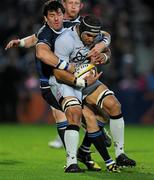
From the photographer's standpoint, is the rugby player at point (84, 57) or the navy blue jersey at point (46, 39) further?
the navy blue jersey at point (46, 39)

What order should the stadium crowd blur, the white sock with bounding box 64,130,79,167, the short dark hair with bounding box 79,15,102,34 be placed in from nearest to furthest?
1. the white sock with bounding box 64,130,79,167
2. the short dark hair with bounding box 79,15,102,34
3. the stadium crowd blur

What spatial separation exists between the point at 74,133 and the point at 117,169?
70 centimetres

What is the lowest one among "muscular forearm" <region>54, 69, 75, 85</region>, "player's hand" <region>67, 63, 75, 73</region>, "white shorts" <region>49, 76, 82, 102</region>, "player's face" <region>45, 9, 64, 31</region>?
"white shorts" <region>49, 76, 82, 102</region>

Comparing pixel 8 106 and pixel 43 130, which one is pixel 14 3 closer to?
pixel 8 106

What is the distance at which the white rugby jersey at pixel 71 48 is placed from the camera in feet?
28.6

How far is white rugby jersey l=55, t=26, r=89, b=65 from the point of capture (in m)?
8.73

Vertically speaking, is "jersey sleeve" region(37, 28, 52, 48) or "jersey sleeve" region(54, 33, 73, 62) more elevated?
"jersey sleeve" region(37, 28, 52, 48)

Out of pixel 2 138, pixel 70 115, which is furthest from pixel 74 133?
pixel 2 138

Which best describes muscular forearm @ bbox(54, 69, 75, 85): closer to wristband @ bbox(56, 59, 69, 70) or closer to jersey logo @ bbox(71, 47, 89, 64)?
wristband @ bbox(56, 59, 69, 70)

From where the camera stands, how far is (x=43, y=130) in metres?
16.8

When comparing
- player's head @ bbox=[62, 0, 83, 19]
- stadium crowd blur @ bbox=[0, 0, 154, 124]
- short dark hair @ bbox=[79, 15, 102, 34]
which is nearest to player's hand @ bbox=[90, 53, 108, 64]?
short dark hair @ bbox=[79, 15, 102, 34]

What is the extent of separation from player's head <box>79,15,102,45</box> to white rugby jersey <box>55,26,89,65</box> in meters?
0.11

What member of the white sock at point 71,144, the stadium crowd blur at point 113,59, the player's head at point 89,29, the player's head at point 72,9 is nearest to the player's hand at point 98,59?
the player's head at point 89,29

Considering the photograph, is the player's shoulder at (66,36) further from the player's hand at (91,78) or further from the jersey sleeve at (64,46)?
the player's hand at (91,78)
